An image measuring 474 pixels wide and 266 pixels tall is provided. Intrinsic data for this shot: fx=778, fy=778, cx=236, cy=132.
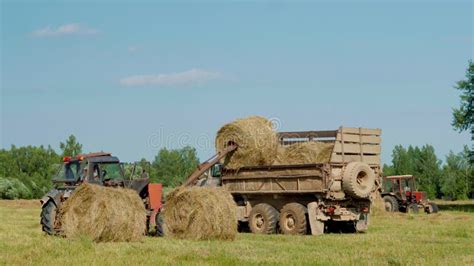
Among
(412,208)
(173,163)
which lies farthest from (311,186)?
(173,163)

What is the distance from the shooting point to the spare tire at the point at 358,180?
20656 millimetres

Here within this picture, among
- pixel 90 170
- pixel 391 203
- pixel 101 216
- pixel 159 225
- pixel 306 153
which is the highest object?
pixel 306 153

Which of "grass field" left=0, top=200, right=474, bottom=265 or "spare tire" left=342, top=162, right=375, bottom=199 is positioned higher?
"spare tire" left=342, top=162, right=375, bottom=199

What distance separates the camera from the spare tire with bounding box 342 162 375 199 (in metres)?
20.7

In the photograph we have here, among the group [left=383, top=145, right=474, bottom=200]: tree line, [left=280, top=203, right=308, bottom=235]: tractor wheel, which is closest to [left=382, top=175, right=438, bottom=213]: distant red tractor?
[left=280, top=203, right=308, bottom=235]: tractor wheel

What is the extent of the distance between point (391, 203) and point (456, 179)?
6202cm

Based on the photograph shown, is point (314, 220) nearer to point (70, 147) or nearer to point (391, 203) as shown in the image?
point (391, 203)

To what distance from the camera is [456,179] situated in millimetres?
95188

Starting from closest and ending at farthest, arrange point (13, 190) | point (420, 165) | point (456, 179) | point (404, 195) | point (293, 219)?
point (293, 219)
point (404, 195)
point (13, 190)
point (456, 179)
point (420, 165)

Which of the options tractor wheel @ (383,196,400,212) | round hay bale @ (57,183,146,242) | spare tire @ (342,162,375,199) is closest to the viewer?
round hay bale @ (57,183,146,242)

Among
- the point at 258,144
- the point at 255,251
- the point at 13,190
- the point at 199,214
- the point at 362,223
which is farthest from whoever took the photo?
the point at 13,190

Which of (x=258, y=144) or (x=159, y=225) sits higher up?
(x=258, y=144)

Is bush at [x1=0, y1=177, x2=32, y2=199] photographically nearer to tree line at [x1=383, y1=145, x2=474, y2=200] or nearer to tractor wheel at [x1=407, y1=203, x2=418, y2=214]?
tractor wheel at [x1=407, y1=203, x2=418, y2=214]

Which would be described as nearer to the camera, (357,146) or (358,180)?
(358,180)
